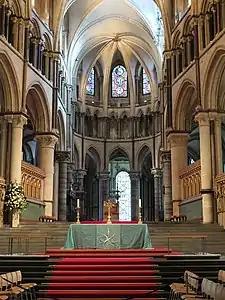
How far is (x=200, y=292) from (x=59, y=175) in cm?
2508

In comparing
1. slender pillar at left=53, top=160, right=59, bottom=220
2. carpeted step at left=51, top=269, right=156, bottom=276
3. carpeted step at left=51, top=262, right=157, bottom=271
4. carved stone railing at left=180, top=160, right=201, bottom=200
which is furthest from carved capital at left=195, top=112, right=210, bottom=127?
slender pillar at left=53, top=160, right=59, bottom=220

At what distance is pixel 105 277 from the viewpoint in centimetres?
1188

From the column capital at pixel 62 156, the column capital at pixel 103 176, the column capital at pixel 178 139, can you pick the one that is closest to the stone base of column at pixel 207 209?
the column capital at pixel 178 139

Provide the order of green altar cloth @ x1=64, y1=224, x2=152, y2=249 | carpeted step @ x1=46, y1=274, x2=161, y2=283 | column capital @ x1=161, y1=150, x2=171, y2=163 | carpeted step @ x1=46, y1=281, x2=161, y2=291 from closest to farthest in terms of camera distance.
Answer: carpeted step @ x1=46, y1=281, x2=161, y2=291
carpeted step @ x1=46, y1=274, x2=161, y2=283
green altar cloth @ x1=64, y1=224, x2=152, y2=249
column capital @ x1=161, y1=150, x2=171, y2=163

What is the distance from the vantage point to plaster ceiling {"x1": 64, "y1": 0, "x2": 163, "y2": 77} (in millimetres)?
36594

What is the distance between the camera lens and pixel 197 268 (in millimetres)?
12469

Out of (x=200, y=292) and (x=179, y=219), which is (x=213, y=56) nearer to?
(x=179, y=219)

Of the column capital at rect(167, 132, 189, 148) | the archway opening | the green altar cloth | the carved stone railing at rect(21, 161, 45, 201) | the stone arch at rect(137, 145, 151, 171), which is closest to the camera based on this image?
the green altar cloth

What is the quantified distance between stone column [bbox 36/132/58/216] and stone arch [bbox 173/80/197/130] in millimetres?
7506

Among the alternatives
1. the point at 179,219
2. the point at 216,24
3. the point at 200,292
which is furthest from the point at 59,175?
the point at 200,292

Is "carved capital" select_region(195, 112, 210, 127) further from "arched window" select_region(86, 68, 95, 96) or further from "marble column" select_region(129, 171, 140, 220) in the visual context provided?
"arched window" select_region(86, 68, 95, 96)

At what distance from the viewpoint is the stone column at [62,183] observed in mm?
33344

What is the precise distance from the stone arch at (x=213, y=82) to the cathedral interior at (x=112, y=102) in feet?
0.16

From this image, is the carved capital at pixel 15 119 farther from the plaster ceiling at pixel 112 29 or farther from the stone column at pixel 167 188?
the plaster ceiling at pixel 112 29
